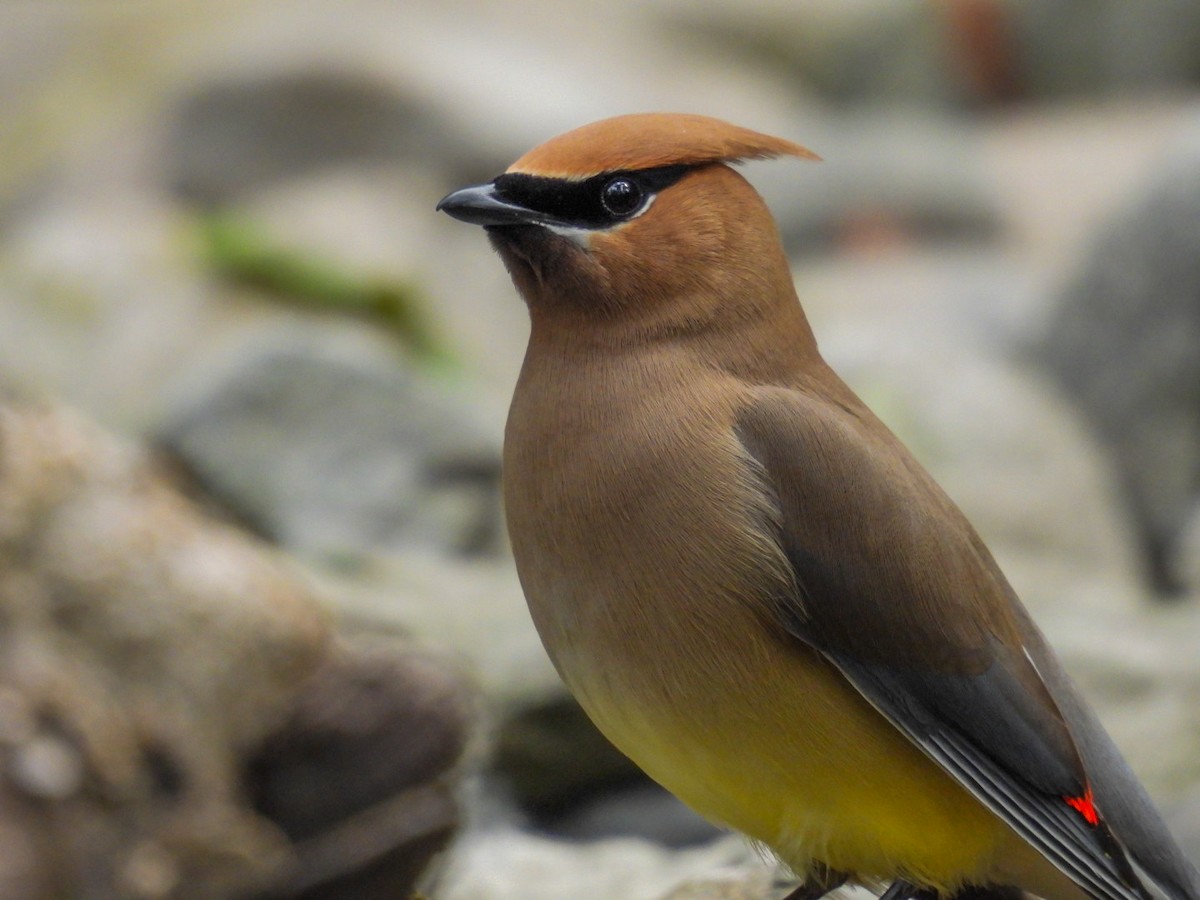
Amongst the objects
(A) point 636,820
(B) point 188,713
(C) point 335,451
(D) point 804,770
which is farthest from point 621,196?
(C) point 335,451

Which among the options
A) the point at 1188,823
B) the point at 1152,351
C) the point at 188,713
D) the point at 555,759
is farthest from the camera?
the point at 1152,351

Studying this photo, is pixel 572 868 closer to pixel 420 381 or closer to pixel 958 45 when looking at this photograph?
pixel 420 381

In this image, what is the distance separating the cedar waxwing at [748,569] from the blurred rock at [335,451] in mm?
4010

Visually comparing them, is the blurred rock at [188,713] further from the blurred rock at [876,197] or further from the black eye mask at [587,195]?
the blurred rock at [876,197]

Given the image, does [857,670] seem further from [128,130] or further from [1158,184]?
[128,130]

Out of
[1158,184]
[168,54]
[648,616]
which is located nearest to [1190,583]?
[1158,184]

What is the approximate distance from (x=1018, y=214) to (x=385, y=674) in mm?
11109

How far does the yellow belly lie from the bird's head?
78 centimetres

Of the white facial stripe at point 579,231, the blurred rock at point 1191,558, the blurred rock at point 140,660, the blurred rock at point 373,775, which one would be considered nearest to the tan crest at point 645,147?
the white facial stripe at point 579,231

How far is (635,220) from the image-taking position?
11.7 ft

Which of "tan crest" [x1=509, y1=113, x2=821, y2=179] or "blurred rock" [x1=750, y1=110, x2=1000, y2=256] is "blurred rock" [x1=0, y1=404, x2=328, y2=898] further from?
"blurred rock" [x1=750, y1=110, x2=1000, y2=256]

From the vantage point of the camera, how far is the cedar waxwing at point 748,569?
3355 mm

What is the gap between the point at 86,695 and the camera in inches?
171

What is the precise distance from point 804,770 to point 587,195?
1212 mm
